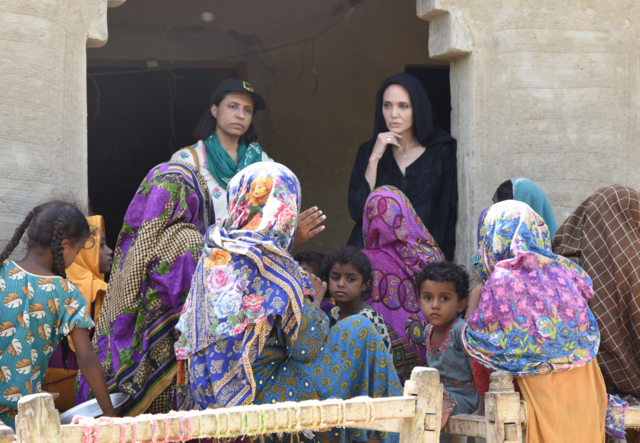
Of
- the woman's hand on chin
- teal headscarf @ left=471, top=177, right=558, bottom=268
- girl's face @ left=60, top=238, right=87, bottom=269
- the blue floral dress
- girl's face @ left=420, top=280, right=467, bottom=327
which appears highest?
→ teal headscarf @ left=471, top=177, right=558, bottom=268

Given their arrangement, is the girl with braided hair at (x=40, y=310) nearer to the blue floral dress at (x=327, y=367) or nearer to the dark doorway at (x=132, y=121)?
the blue floral dress at (x=327, y=367)

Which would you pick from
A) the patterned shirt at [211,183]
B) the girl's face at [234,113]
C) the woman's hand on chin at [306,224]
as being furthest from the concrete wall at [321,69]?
the woman's hand on chin at [306,224]

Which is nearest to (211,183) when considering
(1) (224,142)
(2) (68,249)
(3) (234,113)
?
(1) (224,142)

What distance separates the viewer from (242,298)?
2502 millimetres

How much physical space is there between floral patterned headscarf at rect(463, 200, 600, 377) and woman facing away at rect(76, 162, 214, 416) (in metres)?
1.20

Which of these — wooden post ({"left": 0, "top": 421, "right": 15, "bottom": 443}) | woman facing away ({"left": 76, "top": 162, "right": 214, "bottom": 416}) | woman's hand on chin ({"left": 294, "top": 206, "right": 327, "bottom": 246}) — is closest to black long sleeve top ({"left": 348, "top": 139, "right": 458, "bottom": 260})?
woman's hand on chin ({"left": 294, "top": 206, "right": 327, "bottom": 246})

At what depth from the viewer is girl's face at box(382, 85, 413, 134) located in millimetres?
4340

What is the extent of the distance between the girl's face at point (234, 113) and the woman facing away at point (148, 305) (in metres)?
1.10

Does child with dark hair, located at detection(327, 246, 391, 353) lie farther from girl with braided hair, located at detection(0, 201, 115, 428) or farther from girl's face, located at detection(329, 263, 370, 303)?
girl with braided hair, located at detection(0, 201, 115, 428)

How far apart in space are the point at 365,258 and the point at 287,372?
103cm

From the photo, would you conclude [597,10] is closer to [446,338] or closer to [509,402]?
[446,338]

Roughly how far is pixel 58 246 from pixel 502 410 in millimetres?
1712

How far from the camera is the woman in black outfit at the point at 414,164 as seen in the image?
4348 mm

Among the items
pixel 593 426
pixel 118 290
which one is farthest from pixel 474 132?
pixel 118 290
